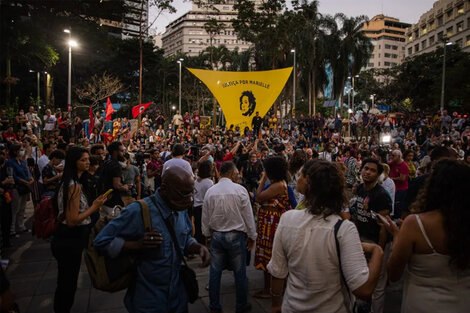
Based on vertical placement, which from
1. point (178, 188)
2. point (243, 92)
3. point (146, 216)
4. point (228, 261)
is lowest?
point (228, 261)

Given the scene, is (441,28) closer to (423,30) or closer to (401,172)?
(423,30)

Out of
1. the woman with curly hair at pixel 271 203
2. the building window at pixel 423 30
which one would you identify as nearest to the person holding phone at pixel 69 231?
the woman with curly hair at pixel 271 203

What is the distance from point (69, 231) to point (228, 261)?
1694 millimetres

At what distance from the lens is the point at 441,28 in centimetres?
6625

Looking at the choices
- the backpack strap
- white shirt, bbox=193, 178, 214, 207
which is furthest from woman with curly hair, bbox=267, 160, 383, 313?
white shirt, bbox=193, 178, 214, 207

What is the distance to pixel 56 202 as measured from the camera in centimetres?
335

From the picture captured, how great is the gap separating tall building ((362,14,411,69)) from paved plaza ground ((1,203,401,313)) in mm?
123245

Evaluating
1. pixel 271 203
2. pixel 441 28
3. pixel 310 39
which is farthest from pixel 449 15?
pixel 271 203

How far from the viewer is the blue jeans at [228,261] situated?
12.5ft

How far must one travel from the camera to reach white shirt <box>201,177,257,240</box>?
3.80m

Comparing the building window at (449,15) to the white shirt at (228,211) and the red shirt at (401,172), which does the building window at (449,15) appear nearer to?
the red shirt at (401,172)

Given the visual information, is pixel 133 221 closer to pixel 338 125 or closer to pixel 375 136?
pixel 338 125

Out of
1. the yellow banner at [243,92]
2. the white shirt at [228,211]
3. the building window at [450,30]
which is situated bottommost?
the white shirt at [228,211]

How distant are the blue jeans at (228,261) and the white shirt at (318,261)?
1714 mm
